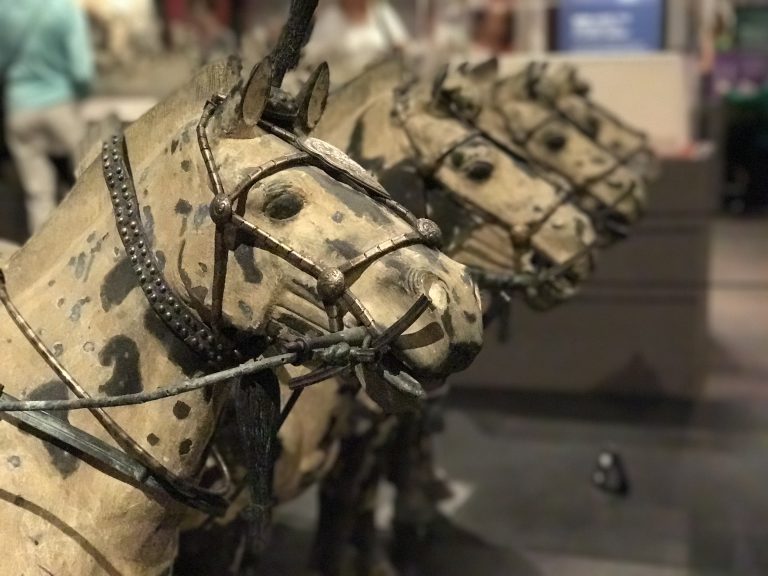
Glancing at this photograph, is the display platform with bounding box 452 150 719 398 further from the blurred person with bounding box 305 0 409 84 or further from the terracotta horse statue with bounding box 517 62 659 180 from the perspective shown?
the blurred person with bounding box 305 0 409 84

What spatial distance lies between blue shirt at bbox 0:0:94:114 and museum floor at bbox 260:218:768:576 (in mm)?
2109

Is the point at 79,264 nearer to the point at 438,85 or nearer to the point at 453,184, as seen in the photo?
the point at 453,184

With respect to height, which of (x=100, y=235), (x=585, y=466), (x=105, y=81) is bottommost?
(x=585, y=466)

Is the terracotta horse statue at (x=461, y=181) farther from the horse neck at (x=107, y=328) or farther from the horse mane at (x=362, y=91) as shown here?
the horse neck at (x=107, y=328)

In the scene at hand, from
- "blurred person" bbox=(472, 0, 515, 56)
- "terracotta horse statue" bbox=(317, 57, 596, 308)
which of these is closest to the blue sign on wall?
"blurred person" bbox=(472, 0, 515, 56)

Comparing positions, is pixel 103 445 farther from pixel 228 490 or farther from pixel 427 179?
pixel 427 179

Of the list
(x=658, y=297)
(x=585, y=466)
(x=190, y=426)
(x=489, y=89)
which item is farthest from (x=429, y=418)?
(x=658, y=297)

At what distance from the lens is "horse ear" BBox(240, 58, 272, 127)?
1.23 metres

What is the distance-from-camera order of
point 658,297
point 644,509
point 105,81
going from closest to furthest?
point 644,509
point 658,297
point 105,81

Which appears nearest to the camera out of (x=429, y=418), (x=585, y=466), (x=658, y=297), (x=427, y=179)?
(x=427, y=179)

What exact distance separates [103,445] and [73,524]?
0.38 feet

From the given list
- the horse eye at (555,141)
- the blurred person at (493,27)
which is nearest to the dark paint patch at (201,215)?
the horse eye at (555,141)

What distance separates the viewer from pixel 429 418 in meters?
2.88

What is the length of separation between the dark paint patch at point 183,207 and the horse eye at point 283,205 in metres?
0.11
